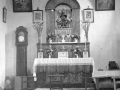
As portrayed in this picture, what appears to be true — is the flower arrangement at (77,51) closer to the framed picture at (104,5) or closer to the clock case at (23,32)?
the framed picture at (104,5)

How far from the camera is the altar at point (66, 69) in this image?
372 inches

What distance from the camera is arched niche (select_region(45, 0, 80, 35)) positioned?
1071 centimetres

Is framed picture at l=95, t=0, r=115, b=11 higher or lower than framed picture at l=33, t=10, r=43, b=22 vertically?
higher

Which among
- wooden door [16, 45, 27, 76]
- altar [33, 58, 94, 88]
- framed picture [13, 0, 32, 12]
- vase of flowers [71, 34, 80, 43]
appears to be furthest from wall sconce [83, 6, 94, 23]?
wooden door [16, 45, 27, 76]

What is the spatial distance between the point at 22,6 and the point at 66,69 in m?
3.49

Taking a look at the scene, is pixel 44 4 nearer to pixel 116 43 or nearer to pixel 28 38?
pixel 28 38

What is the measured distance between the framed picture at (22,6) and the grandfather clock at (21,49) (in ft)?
2.70

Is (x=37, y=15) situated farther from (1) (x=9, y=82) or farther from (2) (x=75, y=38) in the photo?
(1) (x=9, y=82)

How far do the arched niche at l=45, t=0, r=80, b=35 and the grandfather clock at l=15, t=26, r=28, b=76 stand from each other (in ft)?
3.51

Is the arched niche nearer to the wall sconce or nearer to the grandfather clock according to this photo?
the wall sconce

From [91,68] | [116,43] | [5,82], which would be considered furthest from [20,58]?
[116,43]

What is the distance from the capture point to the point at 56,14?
10.8 m

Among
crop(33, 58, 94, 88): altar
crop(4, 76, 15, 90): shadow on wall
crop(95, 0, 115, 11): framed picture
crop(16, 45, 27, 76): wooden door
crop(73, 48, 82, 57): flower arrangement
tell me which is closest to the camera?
crop(33, 58, 94, 88): altar

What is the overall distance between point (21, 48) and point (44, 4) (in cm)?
218
